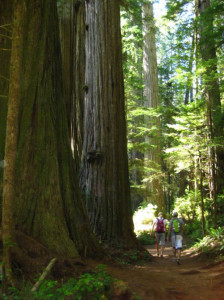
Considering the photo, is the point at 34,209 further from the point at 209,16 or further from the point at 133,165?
the point at 133,165

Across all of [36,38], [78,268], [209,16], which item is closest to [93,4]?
[209,16]

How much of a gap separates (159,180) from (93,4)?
33.2ft

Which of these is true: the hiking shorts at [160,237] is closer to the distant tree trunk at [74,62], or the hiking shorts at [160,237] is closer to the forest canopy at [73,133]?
the forest canopy at [73,133]

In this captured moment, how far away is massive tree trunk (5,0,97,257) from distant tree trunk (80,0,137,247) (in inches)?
95.1

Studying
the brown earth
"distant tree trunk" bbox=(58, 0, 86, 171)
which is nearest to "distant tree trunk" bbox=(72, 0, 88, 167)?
"distant tree trunk" bbox=(58, 0, 86, 171)

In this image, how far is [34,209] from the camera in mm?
4543

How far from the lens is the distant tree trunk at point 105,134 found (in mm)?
7762

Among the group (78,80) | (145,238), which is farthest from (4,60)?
(145,238)

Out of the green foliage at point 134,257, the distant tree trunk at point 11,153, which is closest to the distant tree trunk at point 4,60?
the distant tree trunk at point 11,153

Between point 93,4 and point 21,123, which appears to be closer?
point 21,123

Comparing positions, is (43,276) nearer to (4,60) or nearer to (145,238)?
(4,60)

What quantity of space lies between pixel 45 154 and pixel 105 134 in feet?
11.4

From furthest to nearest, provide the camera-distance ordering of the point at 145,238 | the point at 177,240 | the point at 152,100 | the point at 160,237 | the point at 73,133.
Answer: the point at 152,100, the point at 145,238, the point at 160,237, the point at 73,133, the point at 177,240

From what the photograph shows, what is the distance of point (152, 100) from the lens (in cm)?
1909
